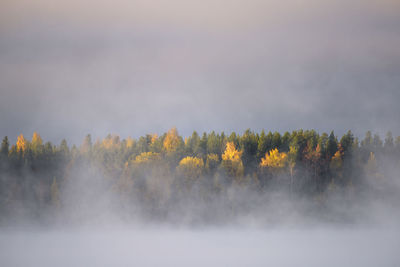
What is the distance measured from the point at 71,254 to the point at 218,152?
21623 mm

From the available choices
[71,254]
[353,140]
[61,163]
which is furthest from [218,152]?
[71,254]

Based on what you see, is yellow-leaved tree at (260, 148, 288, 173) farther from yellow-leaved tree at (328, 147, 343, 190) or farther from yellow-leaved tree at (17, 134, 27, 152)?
yellow-leaved tree at (17, 134, 27, 152)

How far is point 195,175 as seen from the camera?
151 feet

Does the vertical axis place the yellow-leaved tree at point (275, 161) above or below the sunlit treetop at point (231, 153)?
below

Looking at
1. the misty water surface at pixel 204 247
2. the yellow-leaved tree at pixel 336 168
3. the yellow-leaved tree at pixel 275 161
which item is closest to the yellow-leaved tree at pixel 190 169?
the misty water surface at pixel 204 247

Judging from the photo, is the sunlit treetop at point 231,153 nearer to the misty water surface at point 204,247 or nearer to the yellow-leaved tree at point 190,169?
the yellow-leaved tree at point 190,169

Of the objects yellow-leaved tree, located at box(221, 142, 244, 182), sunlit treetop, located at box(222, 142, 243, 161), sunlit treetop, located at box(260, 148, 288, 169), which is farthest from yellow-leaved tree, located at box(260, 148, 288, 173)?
sunlit treetop, located at box(222, 142, 243, 161)

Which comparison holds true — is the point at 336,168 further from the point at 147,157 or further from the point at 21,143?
the point at 21,143

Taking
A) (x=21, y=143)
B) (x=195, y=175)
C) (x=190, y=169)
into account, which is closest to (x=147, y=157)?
(x=190, y=169)

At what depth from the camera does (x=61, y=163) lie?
49094mm

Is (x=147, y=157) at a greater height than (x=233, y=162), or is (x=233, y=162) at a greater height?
(x=147, y=157)

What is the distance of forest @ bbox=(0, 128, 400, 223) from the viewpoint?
148 ft

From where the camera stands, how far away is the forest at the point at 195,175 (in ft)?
148

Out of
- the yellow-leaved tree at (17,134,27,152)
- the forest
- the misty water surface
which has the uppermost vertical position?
the yellow-leaved tree at (17,134,27,152)
